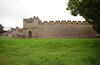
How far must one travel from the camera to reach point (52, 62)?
5.59 metres

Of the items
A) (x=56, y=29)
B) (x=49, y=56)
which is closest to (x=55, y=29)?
(x=56, y=29)

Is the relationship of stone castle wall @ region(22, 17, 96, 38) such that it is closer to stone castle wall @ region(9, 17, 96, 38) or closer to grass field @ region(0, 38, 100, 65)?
stone castle wall @ region(9, 17, 96, 38)

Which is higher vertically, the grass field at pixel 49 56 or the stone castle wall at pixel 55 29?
the stone castle wall at pixel 55 29

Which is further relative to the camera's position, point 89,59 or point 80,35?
point 80,35

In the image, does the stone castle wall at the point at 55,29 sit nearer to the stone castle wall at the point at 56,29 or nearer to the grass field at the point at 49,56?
the stone castle wall at the point at 56,29

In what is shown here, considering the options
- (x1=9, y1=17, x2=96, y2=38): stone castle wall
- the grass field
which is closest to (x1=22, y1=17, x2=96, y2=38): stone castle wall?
(x1=9, y1=17, x2=96, y2=38): stone castle wall

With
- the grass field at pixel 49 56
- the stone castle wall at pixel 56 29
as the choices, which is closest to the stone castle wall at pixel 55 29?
the stone castle wall at pixel 56 29

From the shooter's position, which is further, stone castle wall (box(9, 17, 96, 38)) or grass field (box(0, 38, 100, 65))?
stone castle wall (box(9, 17, 96, 38))

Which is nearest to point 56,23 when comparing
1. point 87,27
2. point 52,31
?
point 52,31

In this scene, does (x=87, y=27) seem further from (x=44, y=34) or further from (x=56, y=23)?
(x=44, y=34)

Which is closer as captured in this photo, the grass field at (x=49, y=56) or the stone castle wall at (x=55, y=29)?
the grass field at (x=49, y=56)

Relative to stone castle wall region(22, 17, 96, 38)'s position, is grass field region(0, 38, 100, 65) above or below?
below

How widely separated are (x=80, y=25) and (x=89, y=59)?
17600mm

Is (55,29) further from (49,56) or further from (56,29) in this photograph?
(49,56)
